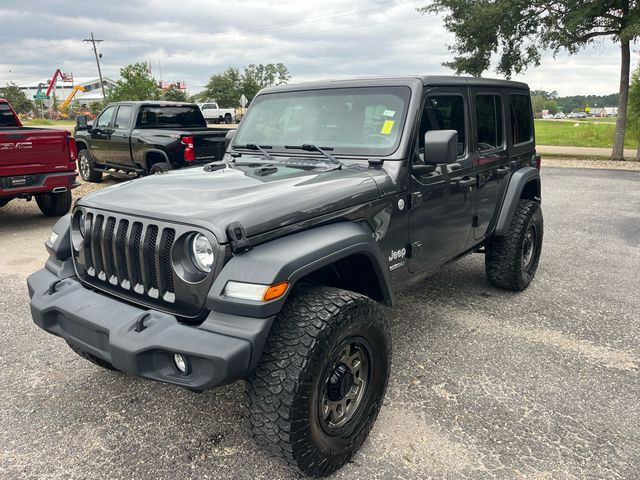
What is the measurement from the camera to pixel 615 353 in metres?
3.71

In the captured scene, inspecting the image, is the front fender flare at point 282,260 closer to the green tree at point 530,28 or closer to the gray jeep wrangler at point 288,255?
the gray jeep wrangler at point 288,255

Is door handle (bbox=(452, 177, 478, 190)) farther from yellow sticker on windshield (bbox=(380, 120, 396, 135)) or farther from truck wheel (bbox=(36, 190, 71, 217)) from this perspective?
truck wheel (bbox=(36, 190, 71, 217))

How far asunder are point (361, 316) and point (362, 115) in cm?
149

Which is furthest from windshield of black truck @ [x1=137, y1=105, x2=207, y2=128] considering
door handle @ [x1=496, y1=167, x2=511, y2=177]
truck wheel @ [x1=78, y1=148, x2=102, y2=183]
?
door handle @ [x1=496, y1=167, x2=511, y2=177]

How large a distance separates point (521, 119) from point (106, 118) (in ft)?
29.4

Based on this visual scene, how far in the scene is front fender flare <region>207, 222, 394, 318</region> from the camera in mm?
2145

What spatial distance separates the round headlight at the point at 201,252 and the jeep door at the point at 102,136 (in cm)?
923

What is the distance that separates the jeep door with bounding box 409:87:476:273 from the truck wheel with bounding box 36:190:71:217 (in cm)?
→ 660

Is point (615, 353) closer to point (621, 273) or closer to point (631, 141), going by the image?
point (621, 273)

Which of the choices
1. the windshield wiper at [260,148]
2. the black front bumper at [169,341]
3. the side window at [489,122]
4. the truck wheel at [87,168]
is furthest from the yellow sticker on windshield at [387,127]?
the truck wheel at [87,168]

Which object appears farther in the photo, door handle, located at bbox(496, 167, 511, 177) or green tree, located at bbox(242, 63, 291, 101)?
green tree, located at bbox(242, 63, 291, 101)

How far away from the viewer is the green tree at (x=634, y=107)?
671 inches

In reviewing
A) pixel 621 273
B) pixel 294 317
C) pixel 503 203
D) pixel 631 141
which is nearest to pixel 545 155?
pixel 631 141

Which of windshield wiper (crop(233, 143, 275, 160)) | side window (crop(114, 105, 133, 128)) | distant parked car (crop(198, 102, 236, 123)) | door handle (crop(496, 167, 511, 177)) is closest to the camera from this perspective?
windshield wiper (crop(233, 143, 275, 160))
